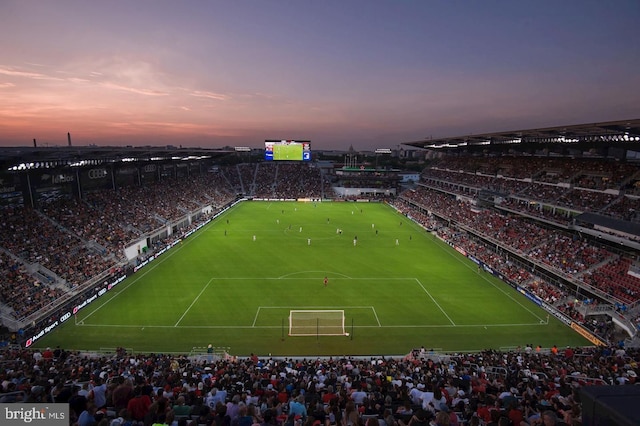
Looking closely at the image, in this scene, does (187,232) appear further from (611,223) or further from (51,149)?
(611,223)

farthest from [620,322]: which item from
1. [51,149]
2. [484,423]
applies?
[51,149]

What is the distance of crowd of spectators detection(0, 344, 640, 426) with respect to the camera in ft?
23.5

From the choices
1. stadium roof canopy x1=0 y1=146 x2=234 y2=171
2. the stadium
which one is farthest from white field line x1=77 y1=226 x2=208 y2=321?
stadium roof canopy x1=0 y1=146 x2=234 y2=171

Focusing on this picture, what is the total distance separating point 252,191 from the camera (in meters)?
88.4

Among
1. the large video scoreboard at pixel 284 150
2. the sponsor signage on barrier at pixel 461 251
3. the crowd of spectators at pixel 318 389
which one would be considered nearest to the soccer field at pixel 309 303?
the sponsor signage on barrier at pixel 461 251

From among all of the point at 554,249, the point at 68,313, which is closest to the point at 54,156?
the point at 68,313

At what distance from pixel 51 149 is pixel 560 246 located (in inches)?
1734

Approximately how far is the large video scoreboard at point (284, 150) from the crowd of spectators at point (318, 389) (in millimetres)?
73839

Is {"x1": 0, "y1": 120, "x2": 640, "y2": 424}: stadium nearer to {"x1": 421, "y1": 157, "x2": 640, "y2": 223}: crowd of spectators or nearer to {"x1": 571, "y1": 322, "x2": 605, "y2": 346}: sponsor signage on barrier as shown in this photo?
{"x1": 571, "y1": 322, "x2": 605, "y2": 346}: sponsor signage on barrier

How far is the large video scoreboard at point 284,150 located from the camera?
88.1 m

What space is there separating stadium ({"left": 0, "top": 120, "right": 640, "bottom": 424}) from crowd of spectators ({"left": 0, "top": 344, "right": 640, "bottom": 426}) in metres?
0.17

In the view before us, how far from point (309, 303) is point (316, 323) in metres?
3.27

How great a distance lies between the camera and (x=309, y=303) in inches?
1064

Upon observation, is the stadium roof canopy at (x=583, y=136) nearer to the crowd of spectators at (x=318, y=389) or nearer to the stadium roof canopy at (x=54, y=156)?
the crowd of spectators at (x=318, y=389)
